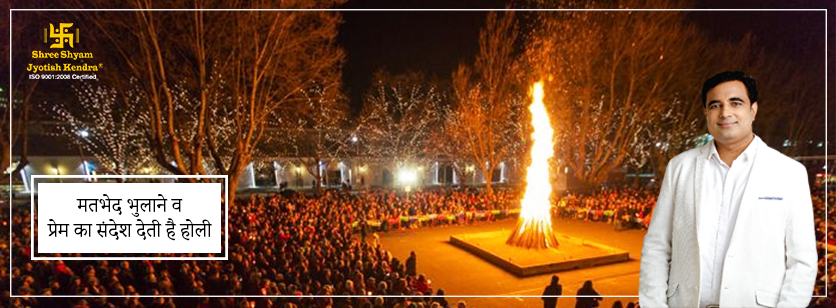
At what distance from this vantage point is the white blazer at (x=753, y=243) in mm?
2531

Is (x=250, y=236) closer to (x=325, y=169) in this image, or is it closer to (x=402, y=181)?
(x=325, y=169)

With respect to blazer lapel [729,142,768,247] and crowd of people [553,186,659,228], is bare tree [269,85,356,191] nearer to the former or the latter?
crowd of people [553,186,659,228]

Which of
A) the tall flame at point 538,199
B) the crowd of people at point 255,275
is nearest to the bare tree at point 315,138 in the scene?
the crowd of people at point 255,275

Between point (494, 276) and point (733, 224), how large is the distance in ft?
22.1

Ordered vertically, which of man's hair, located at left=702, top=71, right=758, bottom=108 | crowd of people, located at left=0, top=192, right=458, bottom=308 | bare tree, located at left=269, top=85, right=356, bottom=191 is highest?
bare tree, located at left=269, top=85, right=356, bottom=191

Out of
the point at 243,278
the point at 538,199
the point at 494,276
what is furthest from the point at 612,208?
the point at 243,278

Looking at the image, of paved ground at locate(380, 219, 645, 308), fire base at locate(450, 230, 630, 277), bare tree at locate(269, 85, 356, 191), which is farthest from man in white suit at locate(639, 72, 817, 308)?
bare tree at locate(269, 85, 356, 191)

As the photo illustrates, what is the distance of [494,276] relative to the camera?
9.03 meters

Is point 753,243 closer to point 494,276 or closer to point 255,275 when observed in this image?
point 255,275

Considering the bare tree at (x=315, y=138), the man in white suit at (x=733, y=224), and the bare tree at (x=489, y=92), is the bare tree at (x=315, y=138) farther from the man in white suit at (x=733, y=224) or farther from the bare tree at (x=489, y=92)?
the man in white suit at (x=733, y=224)

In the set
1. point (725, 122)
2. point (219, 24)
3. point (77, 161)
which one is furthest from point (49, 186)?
point (77, 161)

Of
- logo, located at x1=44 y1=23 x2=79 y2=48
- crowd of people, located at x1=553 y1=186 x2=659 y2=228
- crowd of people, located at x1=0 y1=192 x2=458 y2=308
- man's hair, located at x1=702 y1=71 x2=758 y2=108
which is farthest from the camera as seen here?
crowd of people, located at x1=553 y1=186 x2=659 y2=228

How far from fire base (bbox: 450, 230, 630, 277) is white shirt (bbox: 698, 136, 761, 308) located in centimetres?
653

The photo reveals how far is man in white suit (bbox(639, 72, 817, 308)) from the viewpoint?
2549 mm
